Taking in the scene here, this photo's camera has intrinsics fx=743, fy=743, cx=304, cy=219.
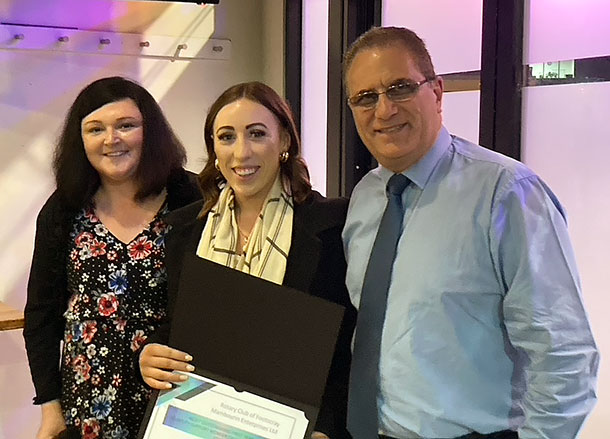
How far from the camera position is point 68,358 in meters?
1.87

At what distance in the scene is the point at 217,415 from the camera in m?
1.39

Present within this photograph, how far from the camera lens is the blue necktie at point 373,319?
136 centimetres

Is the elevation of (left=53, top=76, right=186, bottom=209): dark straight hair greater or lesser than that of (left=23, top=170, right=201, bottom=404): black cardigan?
greater

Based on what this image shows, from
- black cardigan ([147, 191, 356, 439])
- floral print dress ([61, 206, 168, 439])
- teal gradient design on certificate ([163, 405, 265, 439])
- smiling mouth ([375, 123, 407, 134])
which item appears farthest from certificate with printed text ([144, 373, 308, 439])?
smiling mouth ([375, 123, 407, 134])

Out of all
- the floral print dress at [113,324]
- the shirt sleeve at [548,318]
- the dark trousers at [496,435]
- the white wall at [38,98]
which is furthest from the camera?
the white wall at [38,98]

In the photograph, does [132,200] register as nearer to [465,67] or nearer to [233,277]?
[233,277]

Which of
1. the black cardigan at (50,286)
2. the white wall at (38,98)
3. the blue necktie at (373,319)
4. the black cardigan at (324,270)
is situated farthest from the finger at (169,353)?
the white wall at (38,98)

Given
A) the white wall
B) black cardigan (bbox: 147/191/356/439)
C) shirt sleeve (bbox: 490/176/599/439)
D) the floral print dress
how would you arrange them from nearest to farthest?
shirt sleeve (bbox: 490/176/599/439)
black cardigan (bbox: 147/191/356/439)
the floral print dress
the white wall

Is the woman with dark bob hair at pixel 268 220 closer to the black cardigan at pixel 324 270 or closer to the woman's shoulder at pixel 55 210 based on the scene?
the black cardigan at pixel 324 270

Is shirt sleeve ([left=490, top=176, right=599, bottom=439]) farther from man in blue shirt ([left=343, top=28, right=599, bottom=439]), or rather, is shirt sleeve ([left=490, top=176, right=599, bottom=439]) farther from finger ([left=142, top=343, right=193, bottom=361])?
finger ([left=142, top=343, right=193, bottom=361])

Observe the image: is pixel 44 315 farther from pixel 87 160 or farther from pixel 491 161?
pixel 491 161

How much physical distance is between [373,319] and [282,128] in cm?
51

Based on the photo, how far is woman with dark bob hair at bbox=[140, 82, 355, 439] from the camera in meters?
1.58

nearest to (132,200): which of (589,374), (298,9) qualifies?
(589,374)
